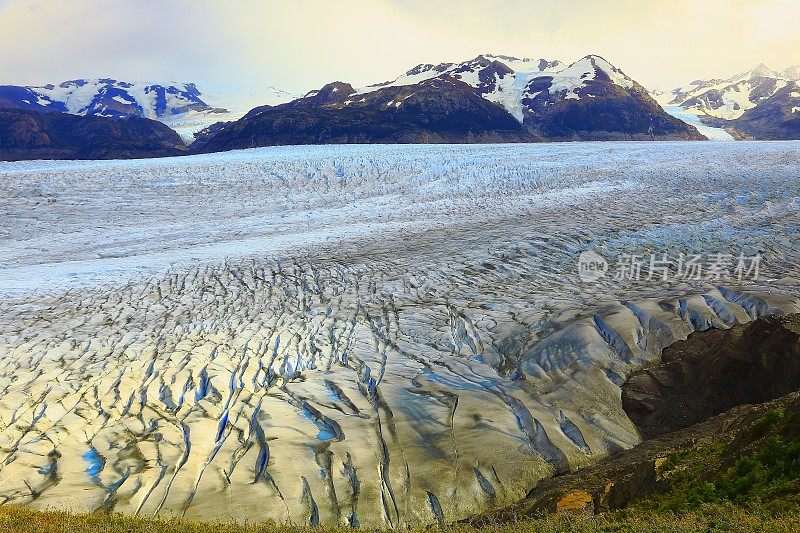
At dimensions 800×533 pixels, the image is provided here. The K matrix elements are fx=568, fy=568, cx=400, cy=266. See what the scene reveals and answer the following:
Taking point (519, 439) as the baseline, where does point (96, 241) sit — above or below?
above

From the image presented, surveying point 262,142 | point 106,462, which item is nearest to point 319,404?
point 106,462

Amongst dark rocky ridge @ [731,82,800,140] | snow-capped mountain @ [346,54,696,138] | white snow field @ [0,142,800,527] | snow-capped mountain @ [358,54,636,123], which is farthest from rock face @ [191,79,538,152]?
dark rocky ridge @ [731,82,800,140]

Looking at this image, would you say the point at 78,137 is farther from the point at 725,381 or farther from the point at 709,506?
the point at 709,506

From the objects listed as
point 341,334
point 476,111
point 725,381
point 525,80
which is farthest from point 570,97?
point 725,381

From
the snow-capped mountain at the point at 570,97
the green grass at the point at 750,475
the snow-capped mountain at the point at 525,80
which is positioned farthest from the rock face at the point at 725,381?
the snow-capped mountain at the point at 525,80

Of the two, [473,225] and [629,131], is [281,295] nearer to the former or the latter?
[473,225]

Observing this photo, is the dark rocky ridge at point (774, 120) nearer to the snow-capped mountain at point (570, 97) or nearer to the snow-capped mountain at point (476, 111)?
the snow-capped mountain at point (570, 97)
